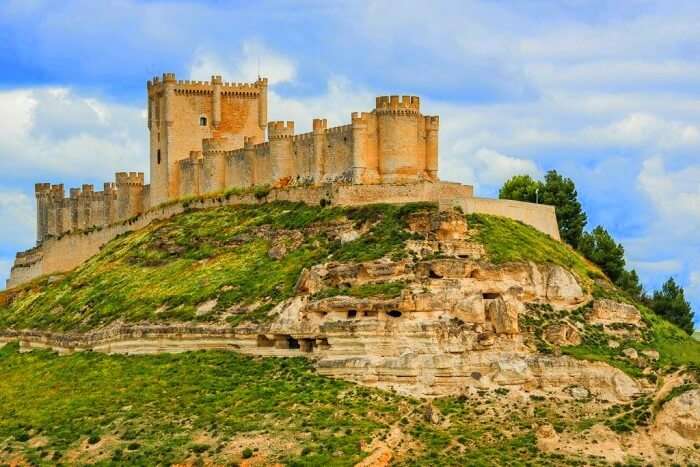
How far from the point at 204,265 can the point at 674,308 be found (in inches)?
1026

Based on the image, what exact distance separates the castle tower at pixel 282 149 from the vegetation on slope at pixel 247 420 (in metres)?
16.8

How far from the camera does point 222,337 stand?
80375 mm

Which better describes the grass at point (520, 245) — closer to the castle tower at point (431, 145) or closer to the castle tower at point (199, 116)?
the castle tower at point (431, 145)

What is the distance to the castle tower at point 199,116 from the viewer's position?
343ft

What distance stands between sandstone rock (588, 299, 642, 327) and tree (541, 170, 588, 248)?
16.3 metres

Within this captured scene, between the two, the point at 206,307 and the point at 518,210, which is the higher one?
the point at 518,210

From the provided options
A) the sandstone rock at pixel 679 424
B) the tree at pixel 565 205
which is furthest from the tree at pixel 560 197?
the sandstone rock at pixel 679 424

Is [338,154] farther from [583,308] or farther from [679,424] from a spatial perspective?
[679,424]

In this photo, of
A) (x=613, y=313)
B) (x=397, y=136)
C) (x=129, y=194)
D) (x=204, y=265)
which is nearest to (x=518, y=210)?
(x=397, y=136)

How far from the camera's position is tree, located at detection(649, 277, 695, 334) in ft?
322

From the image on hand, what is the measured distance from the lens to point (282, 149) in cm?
9469

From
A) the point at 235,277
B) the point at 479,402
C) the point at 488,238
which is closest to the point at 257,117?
the point at 235,277

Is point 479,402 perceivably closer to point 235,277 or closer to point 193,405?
point 193,405

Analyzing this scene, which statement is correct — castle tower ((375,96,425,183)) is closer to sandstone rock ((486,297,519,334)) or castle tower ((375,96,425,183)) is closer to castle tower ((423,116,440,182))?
castle tower ((423,116,440,182))
